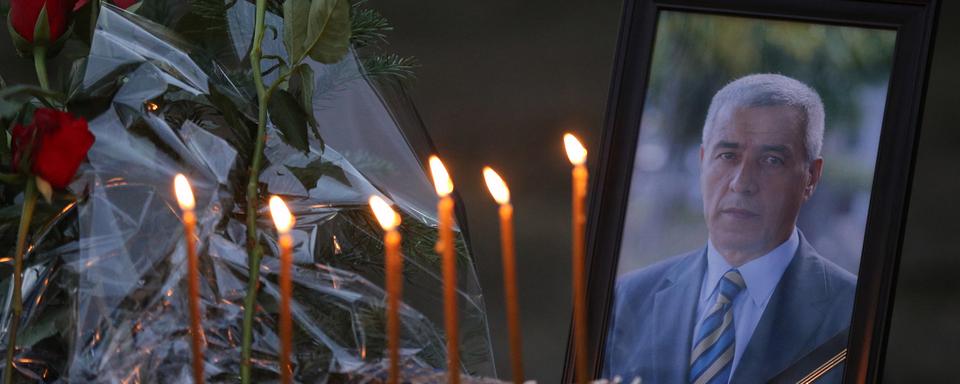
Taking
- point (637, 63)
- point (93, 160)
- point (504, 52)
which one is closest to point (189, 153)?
point (93, 160)

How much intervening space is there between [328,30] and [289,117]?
5cm

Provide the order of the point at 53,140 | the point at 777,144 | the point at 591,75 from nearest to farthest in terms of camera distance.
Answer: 1. the point at 53,140
2. the point at 777,144
3. the point at 591,75

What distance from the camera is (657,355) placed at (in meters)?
0.82

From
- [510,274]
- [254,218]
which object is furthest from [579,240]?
[254,218]

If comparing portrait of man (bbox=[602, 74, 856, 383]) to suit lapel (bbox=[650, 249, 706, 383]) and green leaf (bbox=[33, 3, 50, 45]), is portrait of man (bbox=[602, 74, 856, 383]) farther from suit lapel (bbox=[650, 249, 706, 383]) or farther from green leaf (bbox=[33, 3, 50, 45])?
green leaf (bbox=[33, 3, 50, 45])

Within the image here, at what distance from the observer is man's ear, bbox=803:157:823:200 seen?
0.81 metres

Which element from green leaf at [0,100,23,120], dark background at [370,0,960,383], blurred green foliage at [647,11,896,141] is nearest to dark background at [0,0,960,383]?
dark background at [370,0,960,383]

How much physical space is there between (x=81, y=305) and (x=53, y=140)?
10 centimetres

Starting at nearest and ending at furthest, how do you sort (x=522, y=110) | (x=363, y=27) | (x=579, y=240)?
1. (x=579, y=240)
2. (x=363, y=27)
3. (x=522, y=110)

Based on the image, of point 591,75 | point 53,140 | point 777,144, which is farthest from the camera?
point 591,75

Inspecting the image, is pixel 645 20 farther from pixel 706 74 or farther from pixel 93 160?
pixel 93 160

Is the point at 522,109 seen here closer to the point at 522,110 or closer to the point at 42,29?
the point at 522,110

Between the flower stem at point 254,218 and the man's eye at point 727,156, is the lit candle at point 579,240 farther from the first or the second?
the man's eye at point 727,156

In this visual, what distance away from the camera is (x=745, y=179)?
807 millimetres
